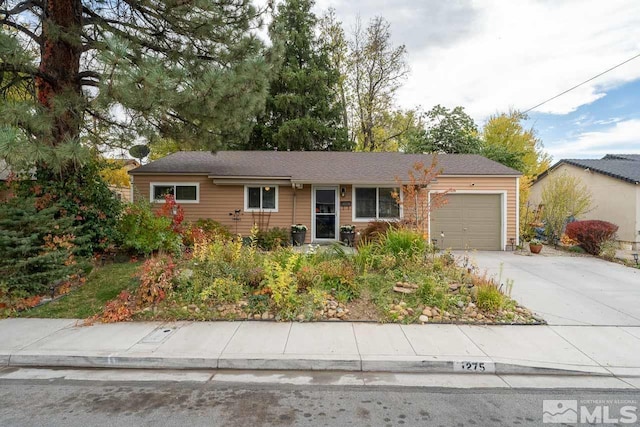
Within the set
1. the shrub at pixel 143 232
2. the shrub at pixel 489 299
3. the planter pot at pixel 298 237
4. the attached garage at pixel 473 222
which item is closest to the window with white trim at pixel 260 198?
the planter pot at pixel 298 237

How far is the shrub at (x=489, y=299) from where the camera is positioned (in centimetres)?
495

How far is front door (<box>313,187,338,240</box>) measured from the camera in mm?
12180

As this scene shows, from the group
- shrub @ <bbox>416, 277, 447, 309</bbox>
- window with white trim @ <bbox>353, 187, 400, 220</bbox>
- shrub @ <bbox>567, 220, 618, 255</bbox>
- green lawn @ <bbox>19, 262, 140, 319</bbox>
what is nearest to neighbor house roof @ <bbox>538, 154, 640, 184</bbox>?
shrub @ <bbox>567, 220, 618, 255</bbox>

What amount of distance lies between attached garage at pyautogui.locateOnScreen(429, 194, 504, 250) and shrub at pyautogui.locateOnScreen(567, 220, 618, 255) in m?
2.54

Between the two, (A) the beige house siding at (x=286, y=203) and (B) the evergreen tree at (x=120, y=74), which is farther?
(A) the beige house siding at (x=286, y=203)

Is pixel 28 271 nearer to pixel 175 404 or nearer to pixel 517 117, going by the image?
pixel 175 404

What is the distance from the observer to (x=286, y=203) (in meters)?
12.1

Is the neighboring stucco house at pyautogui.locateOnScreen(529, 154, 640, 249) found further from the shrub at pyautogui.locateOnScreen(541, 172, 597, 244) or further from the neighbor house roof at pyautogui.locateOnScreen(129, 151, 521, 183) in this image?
the neighbor house roof at pyautogui.locateOnScreen(129, 151, 521, 183)

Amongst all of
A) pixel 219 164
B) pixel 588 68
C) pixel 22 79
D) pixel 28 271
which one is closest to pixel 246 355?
pixel 28 271

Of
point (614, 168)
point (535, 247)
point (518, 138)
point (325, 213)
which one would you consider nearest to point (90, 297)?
point (325, 213)

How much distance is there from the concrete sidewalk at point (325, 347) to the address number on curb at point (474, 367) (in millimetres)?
11

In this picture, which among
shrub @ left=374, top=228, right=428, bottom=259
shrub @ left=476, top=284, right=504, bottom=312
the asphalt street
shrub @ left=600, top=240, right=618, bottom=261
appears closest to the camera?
the asphalt street

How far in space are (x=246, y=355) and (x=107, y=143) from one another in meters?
6.88
